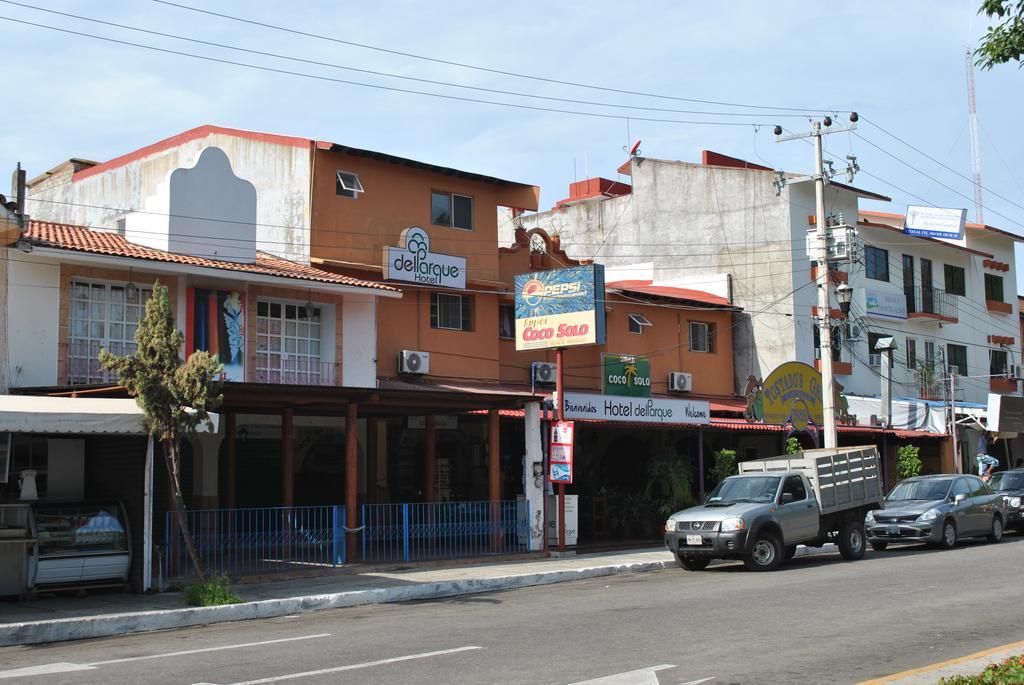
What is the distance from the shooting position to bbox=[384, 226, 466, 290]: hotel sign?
2689 centimetres

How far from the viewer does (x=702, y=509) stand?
65.5 ft

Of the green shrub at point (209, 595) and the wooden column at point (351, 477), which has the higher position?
the wooden column at point (351, 477)

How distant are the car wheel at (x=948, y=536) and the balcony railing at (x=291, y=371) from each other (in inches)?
526

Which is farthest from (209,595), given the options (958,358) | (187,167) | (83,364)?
(958,358)

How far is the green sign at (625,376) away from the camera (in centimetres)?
2881

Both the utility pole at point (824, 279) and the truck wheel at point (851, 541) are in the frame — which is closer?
the truck wheel at point (851, 541)

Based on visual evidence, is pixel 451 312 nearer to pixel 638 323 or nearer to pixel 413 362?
pixel 413 362

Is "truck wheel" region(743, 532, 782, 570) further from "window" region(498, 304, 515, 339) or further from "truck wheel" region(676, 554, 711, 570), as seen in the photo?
"window" region(498, 304, 515, 339)

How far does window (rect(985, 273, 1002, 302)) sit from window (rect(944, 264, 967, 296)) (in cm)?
244

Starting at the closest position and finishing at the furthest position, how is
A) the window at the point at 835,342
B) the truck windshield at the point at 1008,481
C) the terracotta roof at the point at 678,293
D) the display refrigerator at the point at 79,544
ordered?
the display refrigerator at the point at 79,544 < the truck windshield at the point at 1008,481 < the terracotta roof at the point at 678,293 < the window at the point at 835,342

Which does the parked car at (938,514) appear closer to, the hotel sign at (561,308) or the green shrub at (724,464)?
the green shrub at (724,464)

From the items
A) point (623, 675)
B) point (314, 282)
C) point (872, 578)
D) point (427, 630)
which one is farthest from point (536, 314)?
point (623, 675)

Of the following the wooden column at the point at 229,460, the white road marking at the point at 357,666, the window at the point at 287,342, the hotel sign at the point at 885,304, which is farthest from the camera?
the hotel sign at the point at 885,304

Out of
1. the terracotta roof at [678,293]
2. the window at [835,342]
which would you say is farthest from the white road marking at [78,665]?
the window at [835,342]
